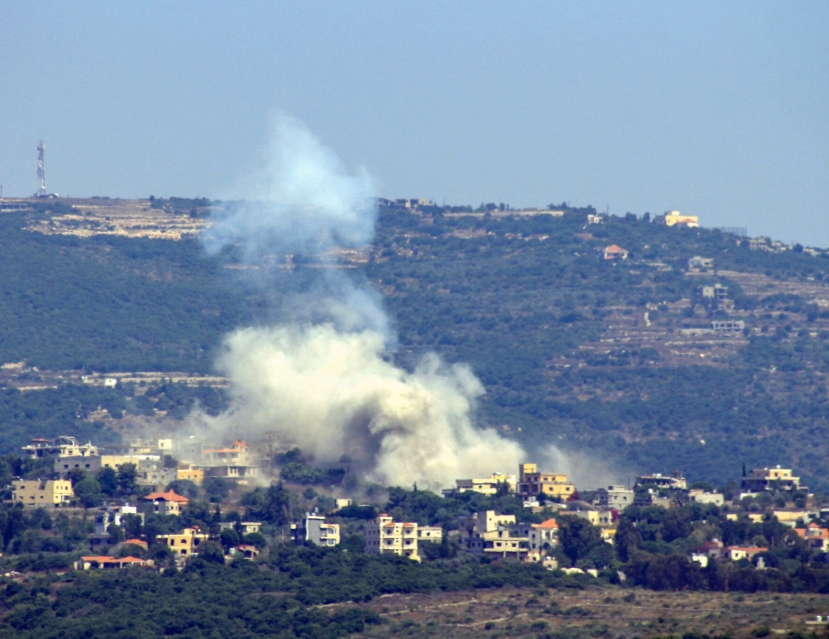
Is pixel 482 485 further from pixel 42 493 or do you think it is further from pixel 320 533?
pixel 42 493

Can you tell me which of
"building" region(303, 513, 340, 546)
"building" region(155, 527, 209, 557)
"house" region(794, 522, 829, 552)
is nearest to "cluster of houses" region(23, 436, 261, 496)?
Answer: "building" region(155, 527, 209, 557)

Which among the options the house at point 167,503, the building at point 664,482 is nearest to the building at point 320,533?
the house at point 167,503

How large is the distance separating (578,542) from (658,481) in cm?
1870

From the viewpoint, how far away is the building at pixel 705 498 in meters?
125

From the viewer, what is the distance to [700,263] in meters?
193

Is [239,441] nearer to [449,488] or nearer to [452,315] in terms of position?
[449,488]

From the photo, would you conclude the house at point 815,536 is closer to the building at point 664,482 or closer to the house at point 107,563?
the building at point 664,482

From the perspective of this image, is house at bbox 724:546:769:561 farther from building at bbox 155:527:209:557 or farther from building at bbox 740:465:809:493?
building at bbox 155:527:209:557

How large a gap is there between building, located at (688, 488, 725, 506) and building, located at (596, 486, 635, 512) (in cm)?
253

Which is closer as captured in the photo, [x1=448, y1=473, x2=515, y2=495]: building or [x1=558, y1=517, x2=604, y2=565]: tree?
[x1=558, y1=517, x2=604, y2=565]: tree

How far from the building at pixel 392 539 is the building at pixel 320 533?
144 cm

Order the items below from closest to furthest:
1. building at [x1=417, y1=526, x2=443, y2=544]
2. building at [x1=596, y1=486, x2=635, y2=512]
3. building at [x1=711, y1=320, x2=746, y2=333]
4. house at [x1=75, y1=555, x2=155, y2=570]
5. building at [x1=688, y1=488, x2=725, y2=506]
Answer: house at [x1=75, y1=555, x2=155, y2=570] → building at [x1=417, y1=526, x2=443, y2=544] → building at [x1=688, y1=488, x2=725, y2=506] → building at [x1=596, y1=486, x2=635, y2=512] → building at [x1=711, y1=320, x2=746, y2=333]

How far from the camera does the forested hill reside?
166 metres

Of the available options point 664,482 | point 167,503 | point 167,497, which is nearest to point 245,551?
point 167,503
